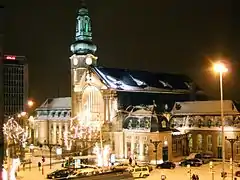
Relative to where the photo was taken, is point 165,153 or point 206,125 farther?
point 206,125

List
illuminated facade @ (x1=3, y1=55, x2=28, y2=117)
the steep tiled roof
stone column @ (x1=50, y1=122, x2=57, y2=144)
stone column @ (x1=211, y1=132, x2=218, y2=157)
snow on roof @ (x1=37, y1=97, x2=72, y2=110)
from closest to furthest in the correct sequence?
stone column @ (x1=211, y1=132, x2=218, y2=157) → the steep tiled roof → stone column @ (x1=50, y1=122, x2=57, y2=144) → snow on roof @ (x1=37, y1=97, x2=72, y2=110) → illuminated facade @ (x1=3, y1=55, x2=28, y2=117)

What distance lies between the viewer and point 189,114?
226 feet

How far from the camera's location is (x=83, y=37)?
74.2 metres

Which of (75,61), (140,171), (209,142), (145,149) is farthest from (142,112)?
(75,61)

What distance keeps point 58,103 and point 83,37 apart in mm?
24018

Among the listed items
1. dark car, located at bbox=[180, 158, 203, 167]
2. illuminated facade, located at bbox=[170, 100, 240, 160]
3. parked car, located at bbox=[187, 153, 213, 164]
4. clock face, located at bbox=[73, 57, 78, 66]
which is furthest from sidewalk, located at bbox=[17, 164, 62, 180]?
clock face, located at bbox=[73, 57, 78, 66]

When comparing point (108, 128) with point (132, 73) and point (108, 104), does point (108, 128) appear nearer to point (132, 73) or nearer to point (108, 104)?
point (108, 104)

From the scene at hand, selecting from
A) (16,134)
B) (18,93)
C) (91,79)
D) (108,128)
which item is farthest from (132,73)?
(18,93)

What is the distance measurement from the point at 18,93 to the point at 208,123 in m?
52.4

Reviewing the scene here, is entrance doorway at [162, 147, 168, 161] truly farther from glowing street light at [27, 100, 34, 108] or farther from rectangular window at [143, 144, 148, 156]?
glowing street light at [27, 100, 34, 108]

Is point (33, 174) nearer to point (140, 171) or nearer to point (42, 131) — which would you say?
point (140, 171)

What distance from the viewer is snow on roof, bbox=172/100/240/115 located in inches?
2491

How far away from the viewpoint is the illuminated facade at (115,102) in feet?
199

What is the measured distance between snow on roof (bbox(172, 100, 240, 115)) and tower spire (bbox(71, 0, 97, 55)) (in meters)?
18.4
